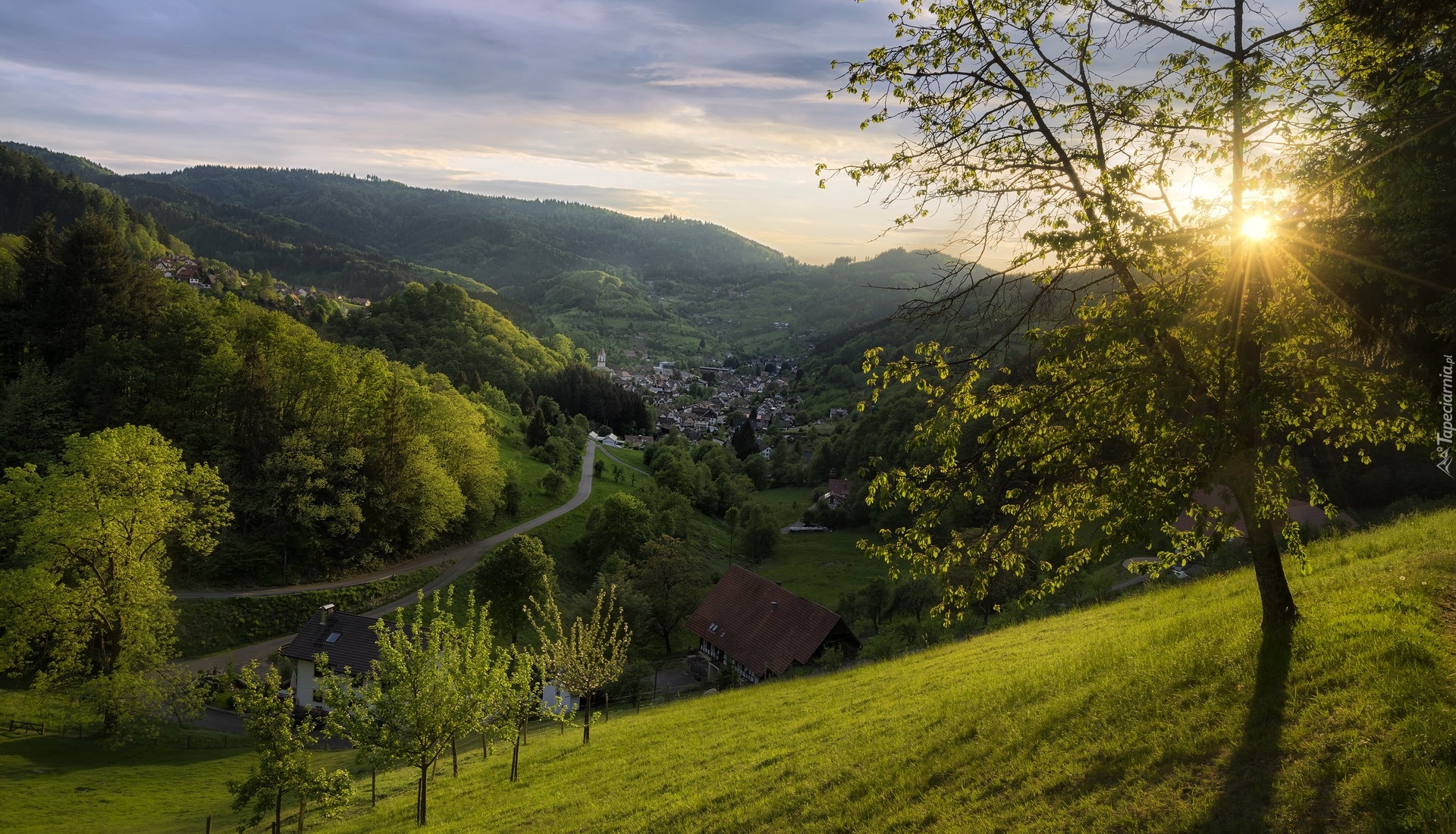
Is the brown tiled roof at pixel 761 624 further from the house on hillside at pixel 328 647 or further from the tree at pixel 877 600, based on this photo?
the house on hillside at pixel 328 647

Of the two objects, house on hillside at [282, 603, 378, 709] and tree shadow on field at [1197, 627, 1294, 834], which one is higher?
tree shadow on field at [1197, 627, 1294, 834]

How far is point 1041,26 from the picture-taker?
336 inches

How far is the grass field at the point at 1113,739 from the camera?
670 centimetres

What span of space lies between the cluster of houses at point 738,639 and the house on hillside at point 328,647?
39 mm

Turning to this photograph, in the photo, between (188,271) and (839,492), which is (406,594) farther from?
(188,271)

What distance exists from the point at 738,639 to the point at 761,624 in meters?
1.55

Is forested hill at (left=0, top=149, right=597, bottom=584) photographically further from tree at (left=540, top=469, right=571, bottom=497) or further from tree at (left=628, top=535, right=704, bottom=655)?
tree at (left=628, top=535, right=704, bottom=655)

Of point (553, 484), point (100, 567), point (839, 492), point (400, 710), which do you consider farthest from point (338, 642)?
point (839, 492)

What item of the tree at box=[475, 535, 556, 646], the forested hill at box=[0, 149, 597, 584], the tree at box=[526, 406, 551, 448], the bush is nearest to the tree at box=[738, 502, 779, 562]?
the forested hill at box=[0, 149, 597, 584]

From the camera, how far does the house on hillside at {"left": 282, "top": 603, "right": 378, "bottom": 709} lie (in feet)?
115

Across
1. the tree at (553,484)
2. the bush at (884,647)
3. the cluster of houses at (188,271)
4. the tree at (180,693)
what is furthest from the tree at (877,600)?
the cluster of houses at (188,271)

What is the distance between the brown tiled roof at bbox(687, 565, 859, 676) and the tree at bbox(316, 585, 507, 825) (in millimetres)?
21181

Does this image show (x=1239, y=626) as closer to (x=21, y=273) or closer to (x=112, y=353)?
(x=112, y=353)

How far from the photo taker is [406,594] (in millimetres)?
47781
